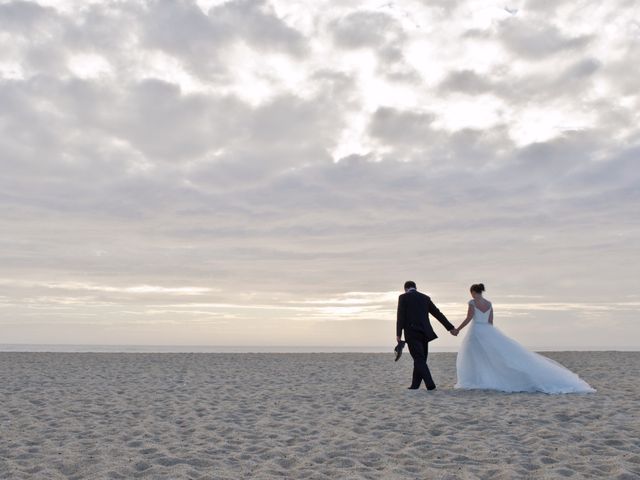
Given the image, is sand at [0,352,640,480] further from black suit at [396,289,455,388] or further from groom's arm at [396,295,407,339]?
groom's arm at [396,295,407,339]

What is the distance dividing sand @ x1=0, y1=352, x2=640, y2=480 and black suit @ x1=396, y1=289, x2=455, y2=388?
1.76 feet

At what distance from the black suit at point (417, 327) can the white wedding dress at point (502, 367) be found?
630mm

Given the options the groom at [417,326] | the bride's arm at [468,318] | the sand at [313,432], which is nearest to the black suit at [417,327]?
the groom at [417,326]

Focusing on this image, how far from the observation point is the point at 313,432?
8.27 meters

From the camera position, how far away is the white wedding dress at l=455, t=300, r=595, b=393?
12.0 meters

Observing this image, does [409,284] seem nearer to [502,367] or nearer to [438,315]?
[438,315]

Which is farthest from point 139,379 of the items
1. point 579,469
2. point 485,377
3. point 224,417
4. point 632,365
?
point 632,365

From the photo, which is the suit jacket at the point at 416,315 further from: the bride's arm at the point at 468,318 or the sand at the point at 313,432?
the sand at the point at 313,432

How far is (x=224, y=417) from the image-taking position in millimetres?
9609

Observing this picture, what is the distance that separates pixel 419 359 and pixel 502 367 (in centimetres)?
167

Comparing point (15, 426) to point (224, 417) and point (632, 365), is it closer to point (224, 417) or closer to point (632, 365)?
point (224, 417)

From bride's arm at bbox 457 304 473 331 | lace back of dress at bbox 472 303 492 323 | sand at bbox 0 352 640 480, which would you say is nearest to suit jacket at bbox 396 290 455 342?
bride's arm at bbox 457 304 473 331

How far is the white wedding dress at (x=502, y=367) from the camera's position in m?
12.0

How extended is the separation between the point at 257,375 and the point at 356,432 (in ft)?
30.7
